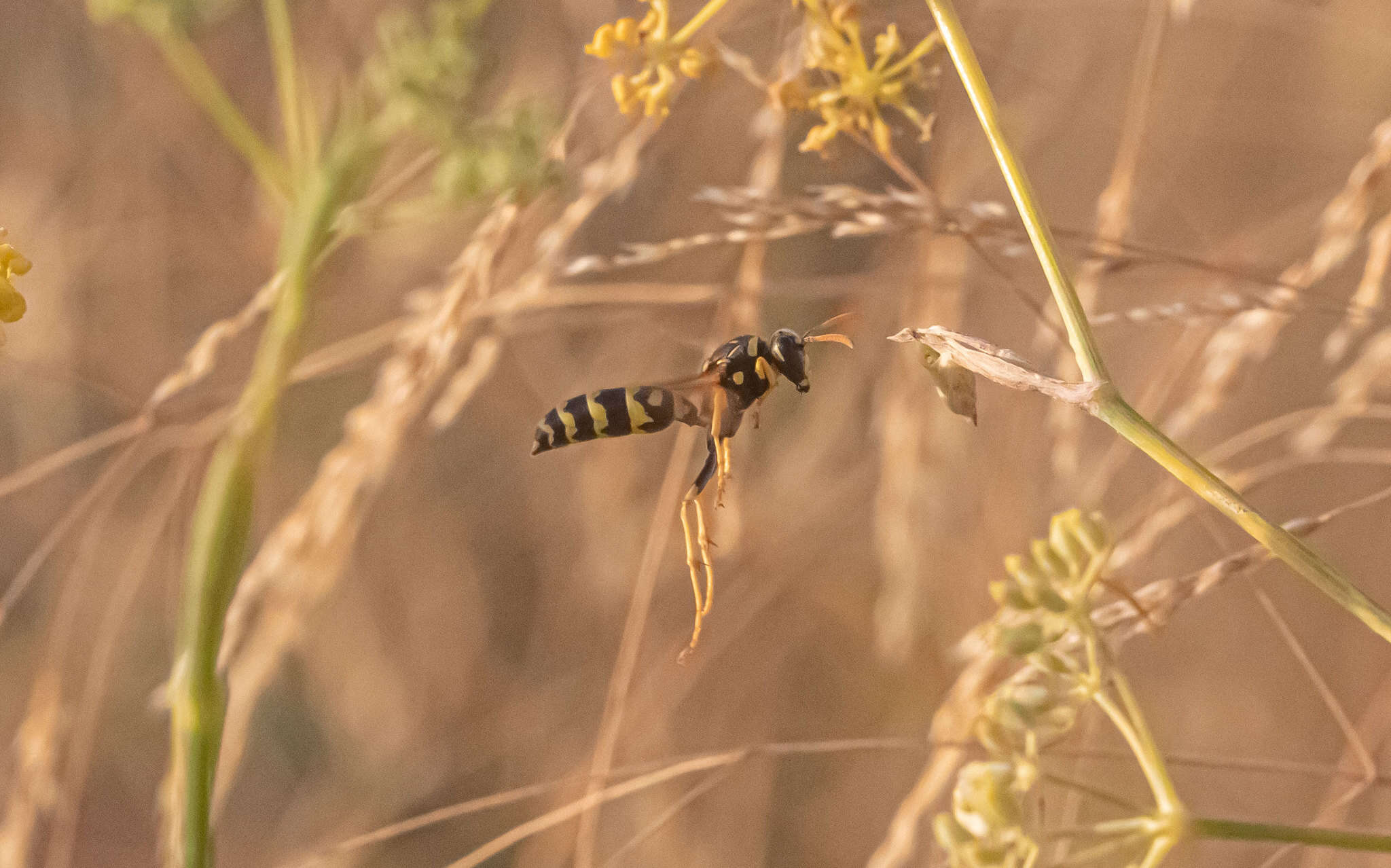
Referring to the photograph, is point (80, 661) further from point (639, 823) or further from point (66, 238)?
point (639, 823)

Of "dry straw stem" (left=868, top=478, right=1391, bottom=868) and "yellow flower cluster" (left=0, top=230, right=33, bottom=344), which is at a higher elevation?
"yellow flower cluster" (left=0, top=230, right=33, bottom=344)

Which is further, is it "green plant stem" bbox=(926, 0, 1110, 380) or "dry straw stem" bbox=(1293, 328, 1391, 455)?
"dry straw stem" bbox=(1293, 328, 1391, 455)

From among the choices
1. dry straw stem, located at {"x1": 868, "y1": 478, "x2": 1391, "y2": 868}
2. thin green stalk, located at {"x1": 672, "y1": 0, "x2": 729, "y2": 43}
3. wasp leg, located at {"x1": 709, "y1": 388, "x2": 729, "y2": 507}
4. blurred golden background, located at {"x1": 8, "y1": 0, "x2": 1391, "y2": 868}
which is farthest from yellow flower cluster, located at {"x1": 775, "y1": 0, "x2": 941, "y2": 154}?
blurred golden background, located at {"x1": 8, "y1": 0, "x2": 1391, "y2": 868}

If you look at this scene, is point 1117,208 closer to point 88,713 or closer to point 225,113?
point 225,113

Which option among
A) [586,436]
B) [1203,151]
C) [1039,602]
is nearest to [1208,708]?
[1203,151]

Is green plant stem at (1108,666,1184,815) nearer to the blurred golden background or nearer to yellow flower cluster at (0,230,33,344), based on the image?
Answer: yellow flower cluster at (0,230,33,344)

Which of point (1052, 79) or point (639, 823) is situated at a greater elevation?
point (1052, 79)
